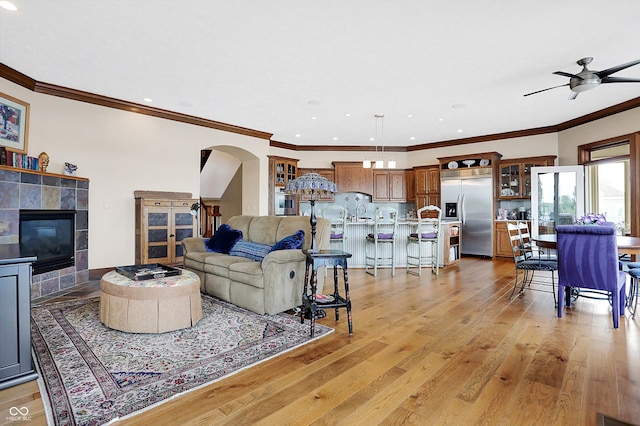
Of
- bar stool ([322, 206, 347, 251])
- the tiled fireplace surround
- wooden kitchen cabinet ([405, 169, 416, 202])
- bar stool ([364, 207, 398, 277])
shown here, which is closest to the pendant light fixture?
wooden kitchen cabinet ([405, 169, 416, 202])

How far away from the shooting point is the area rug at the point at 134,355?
1854 mm

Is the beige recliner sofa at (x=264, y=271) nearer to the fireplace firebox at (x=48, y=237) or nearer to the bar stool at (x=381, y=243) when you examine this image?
the fireplace firebox at (x=48, y=237)

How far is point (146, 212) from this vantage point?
5.39 m

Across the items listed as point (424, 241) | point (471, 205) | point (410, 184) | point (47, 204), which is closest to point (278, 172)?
point (410, 184)

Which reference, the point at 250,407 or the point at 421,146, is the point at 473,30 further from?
the point at 421,146

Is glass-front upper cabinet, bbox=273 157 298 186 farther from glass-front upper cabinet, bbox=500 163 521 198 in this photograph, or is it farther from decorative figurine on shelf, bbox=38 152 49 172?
glass-front upper cabinet, bbox=500 163 521 198

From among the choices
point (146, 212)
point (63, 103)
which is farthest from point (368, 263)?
point (63, 103)

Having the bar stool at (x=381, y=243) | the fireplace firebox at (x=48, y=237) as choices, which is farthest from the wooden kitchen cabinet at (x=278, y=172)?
the fireplace firebox at (x=48, y=237)

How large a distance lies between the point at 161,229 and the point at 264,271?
3.09 meters

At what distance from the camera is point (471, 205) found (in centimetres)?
770

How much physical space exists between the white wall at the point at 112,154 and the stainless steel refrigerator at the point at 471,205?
5661 mm

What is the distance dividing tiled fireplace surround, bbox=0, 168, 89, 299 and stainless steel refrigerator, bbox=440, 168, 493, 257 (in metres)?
7.19

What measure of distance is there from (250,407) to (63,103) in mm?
5196

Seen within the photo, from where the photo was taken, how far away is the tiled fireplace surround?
3.77 metres
